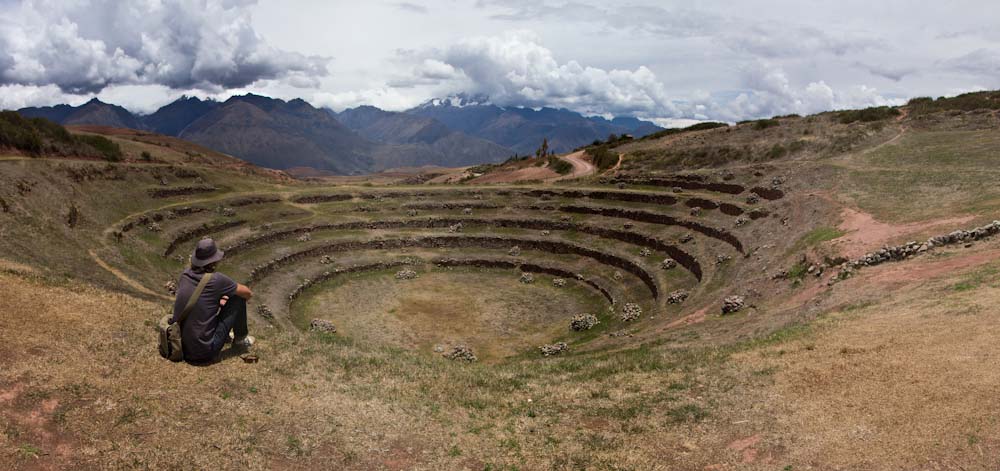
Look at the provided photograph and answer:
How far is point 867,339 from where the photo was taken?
50.4 feet

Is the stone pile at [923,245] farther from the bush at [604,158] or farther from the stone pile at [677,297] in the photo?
the bush at [604,158]

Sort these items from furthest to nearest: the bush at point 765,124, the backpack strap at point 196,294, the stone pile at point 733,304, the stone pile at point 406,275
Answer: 1. the bush at point 765,124
2. the stone pile at point 406,275
3. the stone pile at point 733,304
4. the backpack strap at point 196,294

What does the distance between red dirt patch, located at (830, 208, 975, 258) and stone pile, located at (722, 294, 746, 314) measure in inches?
249

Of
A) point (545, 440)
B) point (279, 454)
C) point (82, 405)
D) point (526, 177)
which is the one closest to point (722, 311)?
point (545, 440)

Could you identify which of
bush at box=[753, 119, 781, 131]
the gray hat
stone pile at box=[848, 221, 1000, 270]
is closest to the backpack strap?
the gray hat

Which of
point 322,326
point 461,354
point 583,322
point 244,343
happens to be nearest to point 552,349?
point 461,354

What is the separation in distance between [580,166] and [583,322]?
6298cm

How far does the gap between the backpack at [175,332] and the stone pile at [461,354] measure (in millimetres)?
19476

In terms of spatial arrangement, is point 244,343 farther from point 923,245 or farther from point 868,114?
point 868,114

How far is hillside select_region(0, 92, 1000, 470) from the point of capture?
10.7 m

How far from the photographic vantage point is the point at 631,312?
35.2 m

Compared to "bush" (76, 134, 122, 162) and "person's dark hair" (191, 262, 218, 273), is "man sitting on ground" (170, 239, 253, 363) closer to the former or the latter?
"person's dark hair" (191, 262, 218, 273)

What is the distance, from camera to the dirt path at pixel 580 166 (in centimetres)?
8734

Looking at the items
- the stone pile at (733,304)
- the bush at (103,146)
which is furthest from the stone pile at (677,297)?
the bush at (103,146)
